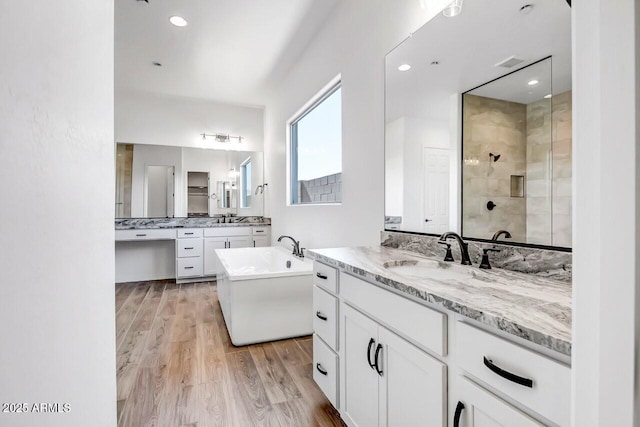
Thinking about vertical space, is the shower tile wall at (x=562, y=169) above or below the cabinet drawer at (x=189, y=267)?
above

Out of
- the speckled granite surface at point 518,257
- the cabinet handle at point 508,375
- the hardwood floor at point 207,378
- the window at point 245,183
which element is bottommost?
the hardwood floor at point 207,378

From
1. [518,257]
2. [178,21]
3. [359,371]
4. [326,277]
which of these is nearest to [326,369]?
[359,371]

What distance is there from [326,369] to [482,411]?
1047 mm

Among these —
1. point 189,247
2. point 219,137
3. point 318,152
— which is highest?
point 219,137

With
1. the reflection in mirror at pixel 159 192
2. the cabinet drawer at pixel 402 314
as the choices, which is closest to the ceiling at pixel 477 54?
the cabinet drawer at pixel 402 314

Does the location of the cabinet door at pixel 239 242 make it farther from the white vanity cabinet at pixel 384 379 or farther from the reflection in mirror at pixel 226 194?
the white vanity cabinet at pixel 384 379

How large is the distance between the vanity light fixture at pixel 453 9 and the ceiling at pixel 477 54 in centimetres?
3

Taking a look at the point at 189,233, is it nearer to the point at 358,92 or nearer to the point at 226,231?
the point at 226,231

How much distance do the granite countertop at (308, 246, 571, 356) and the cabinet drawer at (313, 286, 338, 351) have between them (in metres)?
0.26

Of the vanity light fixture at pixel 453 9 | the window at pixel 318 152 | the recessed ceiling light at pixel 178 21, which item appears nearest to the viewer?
the vanity light fixture at pixel 453 9

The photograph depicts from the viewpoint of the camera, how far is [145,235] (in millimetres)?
4539

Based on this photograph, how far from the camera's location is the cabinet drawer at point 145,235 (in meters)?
4.44

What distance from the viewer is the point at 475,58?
1.51 metres

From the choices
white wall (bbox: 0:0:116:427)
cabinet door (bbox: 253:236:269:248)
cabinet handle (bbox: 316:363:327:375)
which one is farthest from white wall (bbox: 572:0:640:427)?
cabinet door (bbox: 253:236:269:248)
